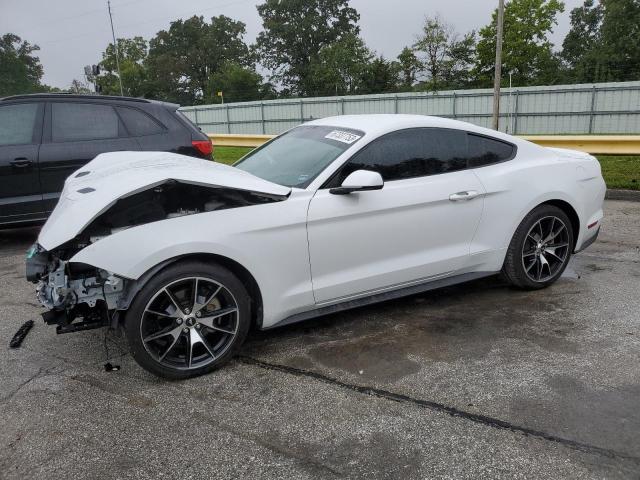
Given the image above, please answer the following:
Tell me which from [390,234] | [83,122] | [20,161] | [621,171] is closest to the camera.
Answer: [390,234]

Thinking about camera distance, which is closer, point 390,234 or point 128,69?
point 390,234

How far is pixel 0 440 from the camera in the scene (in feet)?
9.12

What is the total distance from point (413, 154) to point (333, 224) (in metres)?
0.97

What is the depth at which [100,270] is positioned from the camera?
3.26 m

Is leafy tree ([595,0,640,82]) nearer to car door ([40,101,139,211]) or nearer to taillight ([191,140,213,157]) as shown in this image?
taillight ([191,140,213,157])

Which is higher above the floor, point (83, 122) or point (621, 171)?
point (83, 122)

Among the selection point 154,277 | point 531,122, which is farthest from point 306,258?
point 531,122

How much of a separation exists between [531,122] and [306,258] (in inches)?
1008

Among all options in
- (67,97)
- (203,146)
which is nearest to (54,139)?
(67,97)

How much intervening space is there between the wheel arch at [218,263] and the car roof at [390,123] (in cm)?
141

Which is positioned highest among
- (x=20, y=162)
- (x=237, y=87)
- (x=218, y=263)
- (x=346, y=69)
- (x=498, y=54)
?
(x=346, y=69)

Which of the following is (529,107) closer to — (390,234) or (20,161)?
(20,161)

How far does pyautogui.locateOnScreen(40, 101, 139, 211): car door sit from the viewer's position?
620cm

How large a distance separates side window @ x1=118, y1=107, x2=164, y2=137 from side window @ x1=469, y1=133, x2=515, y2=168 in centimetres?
385
